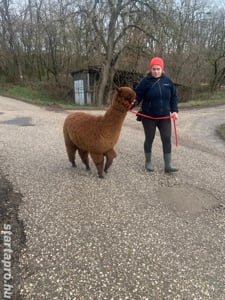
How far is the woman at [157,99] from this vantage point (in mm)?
4582

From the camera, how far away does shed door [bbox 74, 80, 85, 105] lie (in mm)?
21812

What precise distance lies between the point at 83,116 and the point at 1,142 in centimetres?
329

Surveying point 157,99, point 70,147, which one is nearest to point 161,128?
point 157,99

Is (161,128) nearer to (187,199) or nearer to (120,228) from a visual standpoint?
(187,199)

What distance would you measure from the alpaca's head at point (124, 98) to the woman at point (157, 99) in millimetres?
528

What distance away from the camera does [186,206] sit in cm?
379

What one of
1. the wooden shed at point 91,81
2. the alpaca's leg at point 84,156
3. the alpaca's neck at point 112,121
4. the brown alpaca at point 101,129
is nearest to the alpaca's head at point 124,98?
the brown alpaca at point 101,129

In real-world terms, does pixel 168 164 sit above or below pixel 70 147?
below

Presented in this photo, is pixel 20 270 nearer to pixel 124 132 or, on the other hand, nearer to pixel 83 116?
pixel 83 116

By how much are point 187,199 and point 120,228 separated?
1.28m

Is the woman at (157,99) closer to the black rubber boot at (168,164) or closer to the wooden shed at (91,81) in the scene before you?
the black rubber boot at (168,164)

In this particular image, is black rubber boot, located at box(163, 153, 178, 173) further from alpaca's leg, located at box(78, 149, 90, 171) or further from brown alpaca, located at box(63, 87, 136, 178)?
alpaca's leg, located at box(78, 149, 90, 171)

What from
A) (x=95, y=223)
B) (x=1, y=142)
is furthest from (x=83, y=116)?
(x=1, y=142)

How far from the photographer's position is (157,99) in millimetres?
4656
